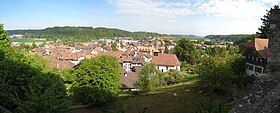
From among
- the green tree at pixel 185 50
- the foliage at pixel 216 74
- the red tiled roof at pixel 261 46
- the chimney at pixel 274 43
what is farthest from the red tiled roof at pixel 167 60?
the chimney at pixel 274 43

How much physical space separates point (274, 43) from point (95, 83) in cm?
2274

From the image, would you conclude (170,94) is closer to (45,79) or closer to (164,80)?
(164,80)

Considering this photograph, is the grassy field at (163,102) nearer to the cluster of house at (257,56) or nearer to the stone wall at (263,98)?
the cluster of house at (257,56)

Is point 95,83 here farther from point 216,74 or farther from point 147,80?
point 216,74

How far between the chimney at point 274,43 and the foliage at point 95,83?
849 inches

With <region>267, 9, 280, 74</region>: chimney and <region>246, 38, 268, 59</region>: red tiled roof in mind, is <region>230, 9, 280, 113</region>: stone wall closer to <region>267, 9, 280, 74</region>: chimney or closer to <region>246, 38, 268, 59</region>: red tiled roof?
<region>267, 9, 280, 74</region>: chimney

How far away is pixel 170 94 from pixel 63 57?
57710mm

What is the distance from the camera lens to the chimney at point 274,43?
383 inches

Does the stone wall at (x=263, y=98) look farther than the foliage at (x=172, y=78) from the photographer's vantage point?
No

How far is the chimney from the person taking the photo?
9.73 meters

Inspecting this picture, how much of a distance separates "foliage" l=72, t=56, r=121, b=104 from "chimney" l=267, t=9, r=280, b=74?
21555 millimetres

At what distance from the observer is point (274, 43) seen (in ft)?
32.3

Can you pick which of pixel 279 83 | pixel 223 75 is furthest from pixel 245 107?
pixel 223 75

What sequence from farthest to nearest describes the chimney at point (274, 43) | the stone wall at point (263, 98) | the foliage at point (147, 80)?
1. the foliage at point (147, 80)
2. the chimney at point (274, 43)
3. the stone wall at point (263, 98)
